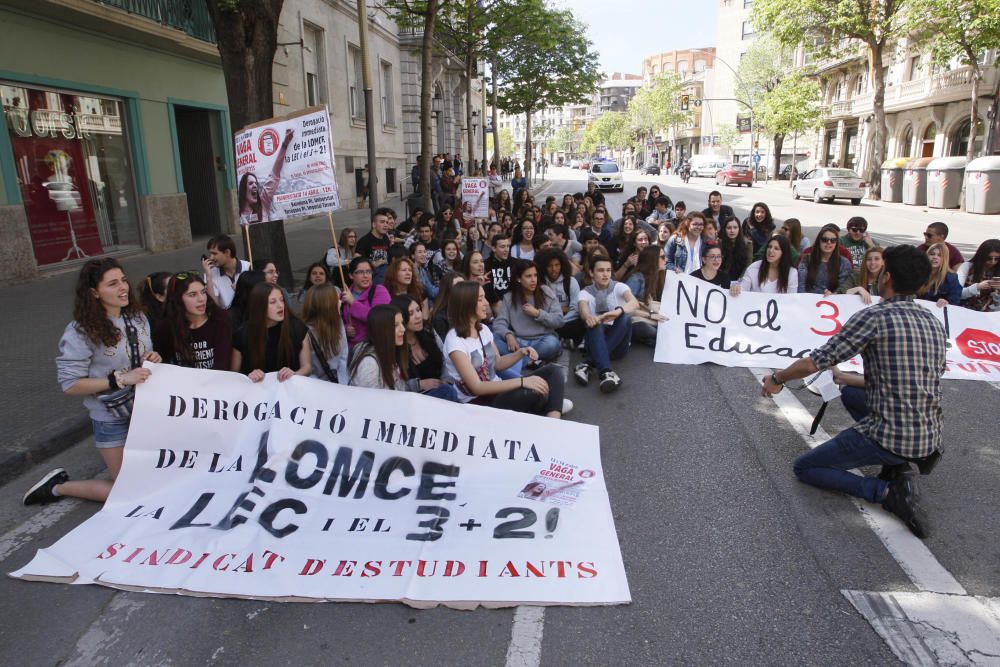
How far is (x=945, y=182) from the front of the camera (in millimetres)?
25219

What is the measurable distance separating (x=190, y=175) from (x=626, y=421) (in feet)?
52.3

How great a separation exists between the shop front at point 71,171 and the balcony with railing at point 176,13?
1.82 m

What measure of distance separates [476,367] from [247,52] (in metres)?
6.98

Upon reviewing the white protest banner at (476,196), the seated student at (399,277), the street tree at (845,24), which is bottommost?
the seated student at (399,277)

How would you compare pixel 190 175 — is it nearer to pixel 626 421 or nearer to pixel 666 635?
pixel 626 421

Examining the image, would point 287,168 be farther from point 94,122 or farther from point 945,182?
point 945,182

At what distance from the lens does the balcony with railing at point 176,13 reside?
12.2 m

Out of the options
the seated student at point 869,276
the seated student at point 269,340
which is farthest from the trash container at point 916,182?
the seated student at point 269,340

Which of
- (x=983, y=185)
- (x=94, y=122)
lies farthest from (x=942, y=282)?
(x=983, y=185)

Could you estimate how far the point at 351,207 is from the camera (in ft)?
82.7

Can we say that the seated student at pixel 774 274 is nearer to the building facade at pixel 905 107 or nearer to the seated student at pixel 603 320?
the seated student at pixel 603 320

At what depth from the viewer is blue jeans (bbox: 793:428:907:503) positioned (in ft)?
12.8

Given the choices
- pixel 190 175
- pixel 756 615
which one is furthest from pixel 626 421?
pixel 190 175

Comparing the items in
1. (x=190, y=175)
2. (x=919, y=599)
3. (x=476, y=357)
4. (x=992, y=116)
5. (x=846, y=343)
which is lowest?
(x=919, y=599)
